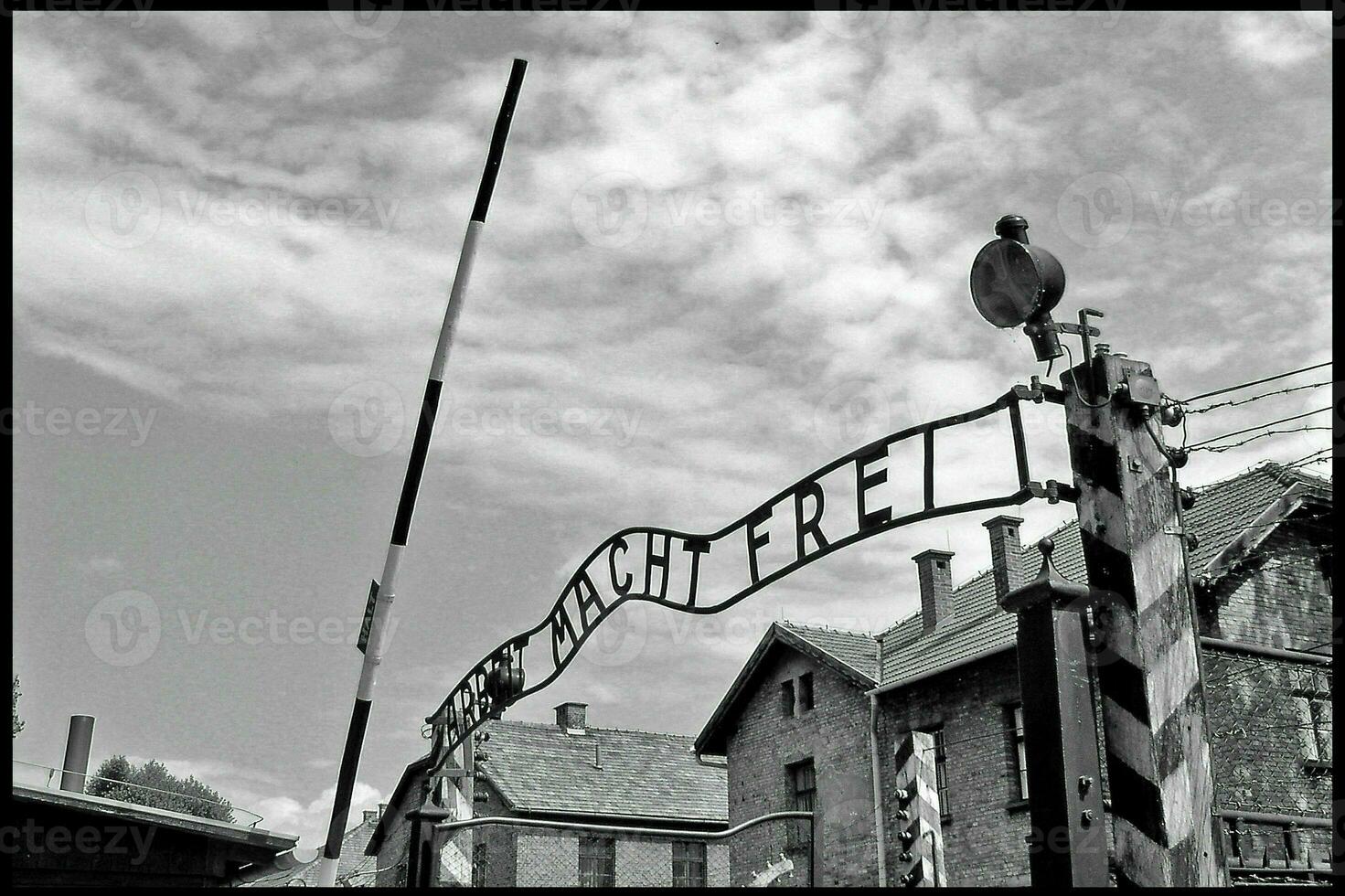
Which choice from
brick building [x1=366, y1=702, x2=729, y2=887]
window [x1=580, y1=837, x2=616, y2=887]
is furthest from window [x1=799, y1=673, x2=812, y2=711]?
window [x1=580, y1=837, x2=616, y2=887]

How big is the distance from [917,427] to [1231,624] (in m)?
12.5

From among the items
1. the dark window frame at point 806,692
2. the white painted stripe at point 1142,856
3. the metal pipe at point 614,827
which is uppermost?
the dark window frame at point 806,692

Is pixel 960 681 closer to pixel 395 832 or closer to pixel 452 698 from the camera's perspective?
pixel 452 698

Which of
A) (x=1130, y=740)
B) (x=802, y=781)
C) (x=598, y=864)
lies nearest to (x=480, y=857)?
(x=598, y=864)

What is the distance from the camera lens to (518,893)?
2.37 metres

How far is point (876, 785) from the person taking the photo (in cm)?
1942

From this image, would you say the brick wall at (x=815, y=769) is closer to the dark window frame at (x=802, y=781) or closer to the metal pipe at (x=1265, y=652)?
the dark window frame at (x=802, y=781)

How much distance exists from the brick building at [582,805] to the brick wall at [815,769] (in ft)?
6.09

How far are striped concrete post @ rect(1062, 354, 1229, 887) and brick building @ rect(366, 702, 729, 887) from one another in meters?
20.0

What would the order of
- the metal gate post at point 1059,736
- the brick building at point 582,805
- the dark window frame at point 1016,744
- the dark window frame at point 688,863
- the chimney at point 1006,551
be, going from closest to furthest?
the metal gate post at point 1059,736, the dark window frame at point 1016,744, the chimney at point 1006,551, the brick building at point 582,805, the dark window frame at point 688,863

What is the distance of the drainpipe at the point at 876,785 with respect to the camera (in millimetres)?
18703

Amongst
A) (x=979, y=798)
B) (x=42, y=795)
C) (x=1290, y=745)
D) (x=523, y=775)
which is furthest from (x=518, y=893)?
(x=523, y=775)

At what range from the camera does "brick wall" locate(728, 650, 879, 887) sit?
64.5 feet

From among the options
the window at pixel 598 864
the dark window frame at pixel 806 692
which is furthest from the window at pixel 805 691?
the window at pixel 598 864
